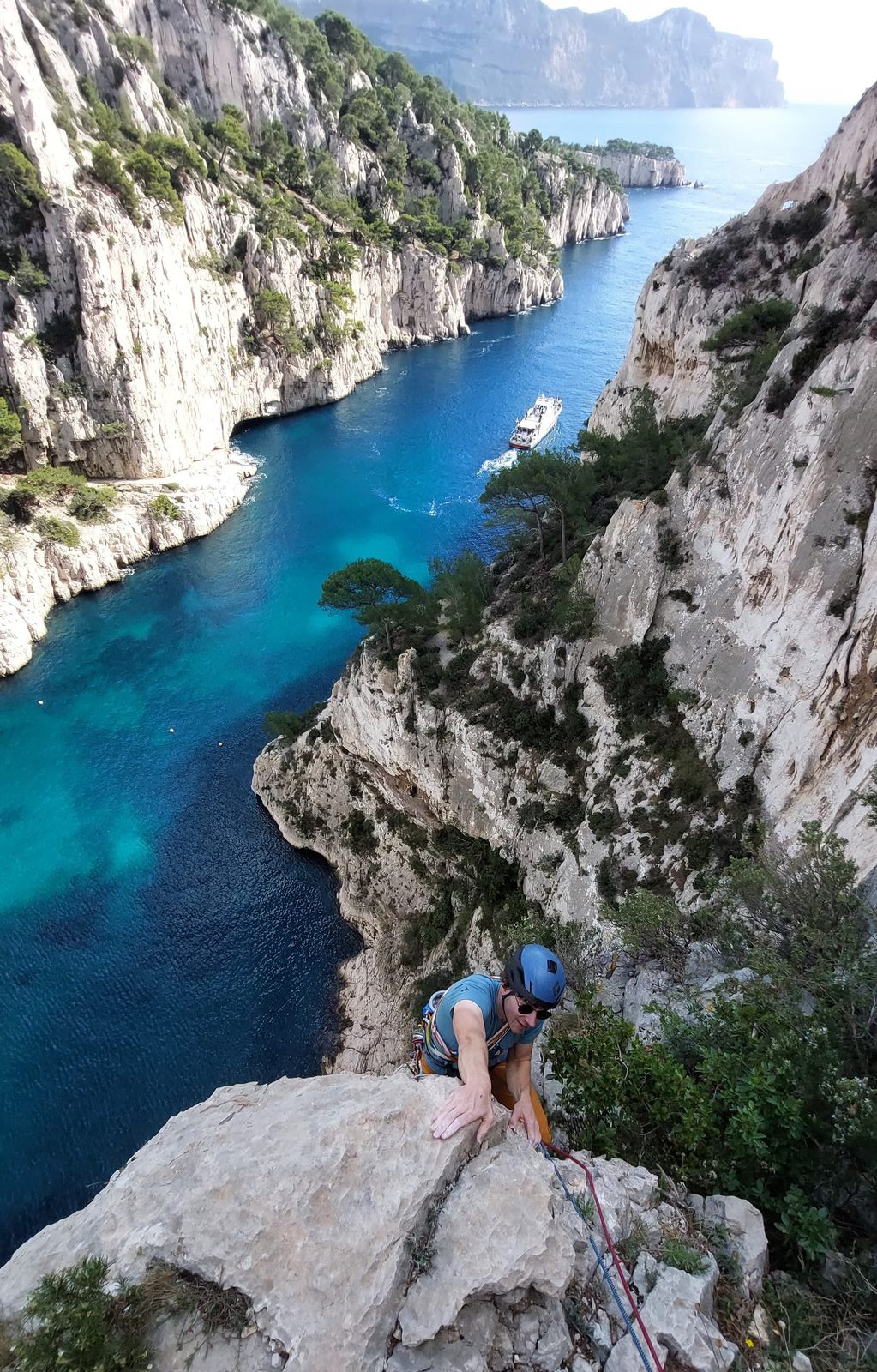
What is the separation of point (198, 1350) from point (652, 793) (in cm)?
1847

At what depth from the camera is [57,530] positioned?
47.7 m

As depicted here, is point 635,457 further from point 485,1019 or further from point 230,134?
point 230,134

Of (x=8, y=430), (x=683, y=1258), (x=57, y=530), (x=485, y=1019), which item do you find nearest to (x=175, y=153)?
(x=8, y=430)

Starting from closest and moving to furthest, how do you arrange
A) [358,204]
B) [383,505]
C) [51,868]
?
1. [51,868]
2. [383,505]
3. [358,204]

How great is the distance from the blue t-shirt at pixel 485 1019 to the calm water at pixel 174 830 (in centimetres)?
1689

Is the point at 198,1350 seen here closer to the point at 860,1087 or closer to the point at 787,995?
the point at 860,1087

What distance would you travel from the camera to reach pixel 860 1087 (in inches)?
290

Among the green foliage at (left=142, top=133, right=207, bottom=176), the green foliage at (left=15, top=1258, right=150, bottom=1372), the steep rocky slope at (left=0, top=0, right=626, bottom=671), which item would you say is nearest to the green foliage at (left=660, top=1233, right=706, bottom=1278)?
the green foliage at (left=15, top=1258, right=150, bottom=1372)

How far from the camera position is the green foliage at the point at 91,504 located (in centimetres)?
4997

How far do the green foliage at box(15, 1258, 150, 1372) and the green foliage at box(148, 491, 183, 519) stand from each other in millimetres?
55571

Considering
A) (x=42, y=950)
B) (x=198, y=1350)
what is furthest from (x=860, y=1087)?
(x=42, y=950)

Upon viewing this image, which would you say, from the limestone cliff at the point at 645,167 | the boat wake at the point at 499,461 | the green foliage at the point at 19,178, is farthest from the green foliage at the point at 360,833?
the limestone cliff at the point at 645,167

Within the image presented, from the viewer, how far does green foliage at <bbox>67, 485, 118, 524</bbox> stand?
164ft

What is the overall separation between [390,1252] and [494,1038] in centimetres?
214
